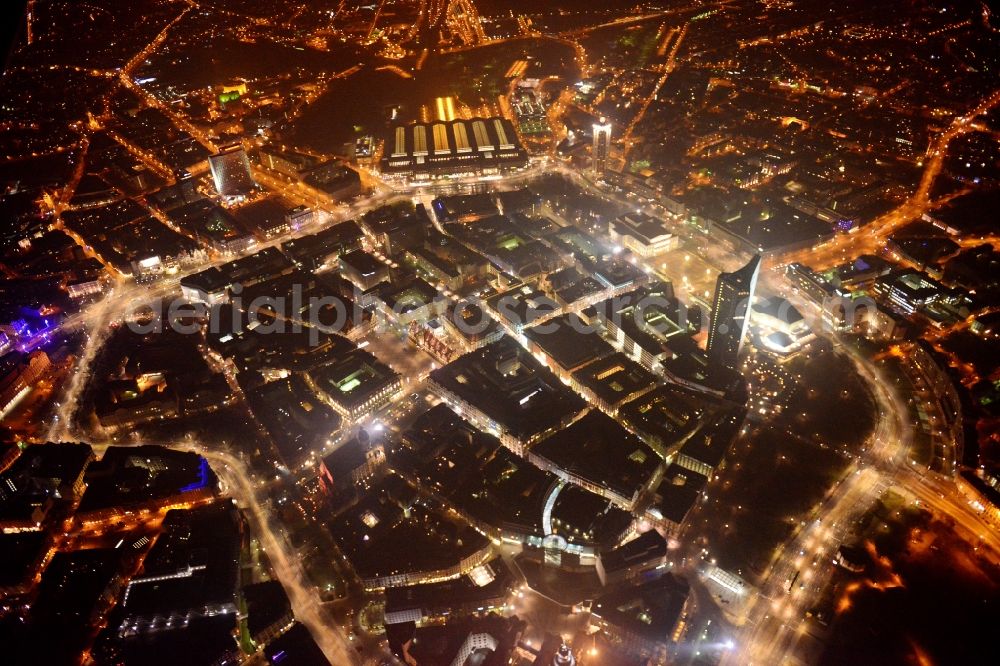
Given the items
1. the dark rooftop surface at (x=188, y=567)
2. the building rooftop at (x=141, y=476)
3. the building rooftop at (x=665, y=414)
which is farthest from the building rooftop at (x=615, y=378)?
the building rooftop at (x=141, y=476)

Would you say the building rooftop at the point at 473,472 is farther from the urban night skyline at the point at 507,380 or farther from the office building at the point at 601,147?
the office building at the point at 601,147

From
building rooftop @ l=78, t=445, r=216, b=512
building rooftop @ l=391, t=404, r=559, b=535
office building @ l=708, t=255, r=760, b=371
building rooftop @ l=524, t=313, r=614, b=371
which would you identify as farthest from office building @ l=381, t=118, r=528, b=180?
building rooftop @ l=78, t=445, r=216, b=512

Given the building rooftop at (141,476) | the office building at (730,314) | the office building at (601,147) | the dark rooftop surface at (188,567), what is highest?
the office building at (601,147)

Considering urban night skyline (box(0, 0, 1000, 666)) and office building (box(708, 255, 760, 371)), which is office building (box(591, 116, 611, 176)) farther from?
office building (box(708, 255, 760, 371))

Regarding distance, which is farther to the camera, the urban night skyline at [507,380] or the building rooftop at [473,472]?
the building rooftop at [473,472]

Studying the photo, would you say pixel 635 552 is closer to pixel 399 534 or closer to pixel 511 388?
pixel 399 534

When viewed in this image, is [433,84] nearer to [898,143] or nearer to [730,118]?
[730,118]

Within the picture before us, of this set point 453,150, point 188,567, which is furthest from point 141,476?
point 453,150


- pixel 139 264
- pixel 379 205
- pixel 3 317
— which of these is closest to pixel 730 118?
pixel 379 205
